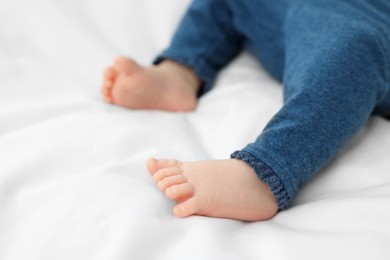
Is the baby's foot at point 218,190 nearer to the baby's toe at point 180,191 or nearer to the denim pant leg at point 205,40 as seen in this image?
the baby's toe at point 180,191

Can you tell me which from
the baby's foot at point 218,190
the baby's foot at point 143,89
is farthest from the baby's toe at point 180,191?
the baby's foot at point 143,89

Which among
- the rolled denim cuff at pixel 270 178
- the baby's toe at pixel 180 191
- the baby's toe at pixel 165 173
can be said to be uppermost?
the baby's toe at pixel 165 173

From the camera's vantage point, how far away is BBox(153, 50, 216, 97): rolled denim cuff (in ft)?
3.23

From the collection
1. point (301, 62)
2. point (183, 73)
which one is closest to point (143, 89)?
point (183, 73)

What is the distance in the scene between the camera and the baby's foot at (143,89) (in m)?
0.88

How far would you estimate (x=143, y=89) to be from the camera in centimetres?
89

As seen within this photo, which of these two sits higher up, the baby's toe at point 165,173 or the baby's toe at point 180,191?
the baby's toe at point 165,173

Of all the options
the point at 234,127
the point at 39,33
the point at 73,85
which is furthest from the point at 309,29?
the point at 39,33

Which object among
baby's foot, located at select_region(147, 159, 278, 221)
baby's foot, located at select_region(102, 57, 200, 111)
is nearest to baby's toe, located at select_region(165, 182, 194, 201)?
baby's foot, located at select_region(147, 159, 278, 221)

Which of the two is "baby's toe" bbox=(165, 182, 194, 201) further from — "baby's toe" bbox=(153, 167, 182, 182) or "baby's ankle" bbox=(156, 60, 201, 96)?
"baby's ankle" bbox=(156, 60, 201, 96)

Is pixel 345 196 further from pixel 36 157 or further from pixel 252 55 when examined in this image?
pixel 252 55

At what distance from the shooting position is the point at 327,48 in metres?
0.76

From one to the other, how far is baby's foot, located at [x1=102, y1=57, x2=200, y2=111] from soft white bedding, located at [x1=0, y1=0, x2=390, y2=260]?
A: 0.02 m

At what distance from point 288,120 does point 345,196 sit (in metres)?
0.12
